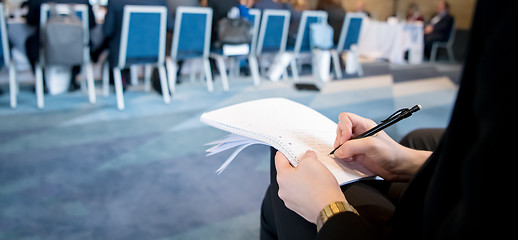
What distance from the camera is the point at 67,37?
2.81m

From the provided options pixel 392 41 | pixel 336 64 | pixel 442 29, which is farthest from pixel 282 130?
pixel 442 29

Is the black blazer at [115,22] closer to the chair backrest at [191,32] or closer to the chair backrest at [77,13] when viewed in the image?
the chair backrest at [77,13]

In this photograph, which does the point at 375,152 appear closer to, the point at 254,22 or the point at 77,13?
the point at 77,13

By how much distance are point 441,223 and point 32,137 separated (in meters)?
2.43

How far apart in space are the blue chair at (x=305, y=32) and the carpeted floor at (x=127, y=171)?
57.9 inches

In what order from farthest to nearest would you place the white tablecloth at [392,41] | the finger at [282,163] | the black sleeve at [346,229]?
the white tablecloth at [392,41], the finger at [282,163], the black sleeve at [346,229]

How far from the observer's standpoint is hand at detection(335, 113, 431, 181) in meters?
0.67

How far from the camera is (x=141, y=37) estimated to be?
114 inches

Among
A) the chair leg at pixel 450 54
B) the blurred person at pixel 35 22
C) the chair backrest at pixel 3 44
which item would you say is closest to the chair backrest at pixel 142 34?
the blurred person at pixel 35 22

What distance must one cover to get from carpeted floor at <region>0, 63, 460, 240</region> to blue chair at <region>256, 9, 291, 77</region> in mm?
1093

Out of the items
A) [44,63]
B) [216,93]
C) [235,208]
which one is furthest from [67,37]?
[235,208]

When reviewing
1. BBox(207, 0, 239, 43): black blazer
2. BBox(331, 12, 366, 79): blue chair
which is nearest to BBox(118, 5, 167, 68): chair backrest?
BBox(207, 0, 239, 43): black blazer

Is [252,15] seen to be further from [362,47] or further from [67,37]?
[362,47]

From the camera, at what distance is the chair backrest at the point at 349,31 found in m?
4.57
